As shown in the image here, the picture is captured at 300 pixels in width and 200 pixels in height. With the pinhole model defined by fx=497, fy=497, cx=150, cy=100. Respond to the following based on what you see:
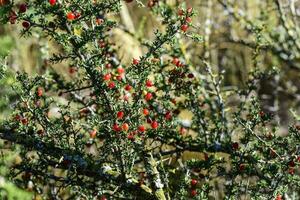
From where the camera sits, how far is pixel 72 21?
9.43 ft

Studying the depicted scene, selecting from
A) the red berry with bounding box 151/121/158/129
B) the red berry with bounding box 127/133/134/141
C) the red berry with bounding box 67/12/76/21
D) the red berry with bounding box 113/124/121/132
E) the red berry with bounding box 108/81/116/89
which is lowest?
the red berry with bounding box 127/133/134/141

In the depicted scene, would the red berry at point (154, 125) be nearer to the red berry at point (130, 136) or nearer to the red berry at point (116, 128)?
the red berry at point (130, 136)

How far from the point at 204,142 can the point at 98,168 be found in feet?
3.05

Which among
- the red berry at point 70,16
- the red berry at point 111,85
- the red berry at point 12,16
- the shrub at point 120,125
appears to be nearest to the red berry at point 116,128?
the shrub at point 120,125

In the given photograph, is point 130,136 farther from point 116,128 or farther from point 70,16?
point 70,16

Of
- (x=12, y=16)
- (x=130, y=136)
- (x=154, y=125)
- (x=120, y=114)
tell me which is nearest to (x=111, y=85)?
(x=120, y=114)

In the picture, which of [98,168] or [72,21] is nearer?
[72,21]

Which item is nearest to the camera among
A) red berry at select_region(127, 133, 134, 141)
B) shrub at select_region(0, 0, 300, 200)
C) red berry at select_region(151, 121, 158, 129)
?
shrub at select_region(0, 0, 300, 200)

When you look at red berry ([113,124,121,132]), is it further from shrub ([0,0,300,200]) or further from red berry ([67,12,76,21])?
red berry ([67,12,76,21])

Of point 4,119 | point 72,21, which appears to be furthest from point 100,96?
point 4,119

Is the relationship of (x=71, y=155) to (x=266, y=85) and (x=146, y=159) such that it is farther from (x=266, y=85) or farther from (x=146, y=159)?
(x=266, y=85)

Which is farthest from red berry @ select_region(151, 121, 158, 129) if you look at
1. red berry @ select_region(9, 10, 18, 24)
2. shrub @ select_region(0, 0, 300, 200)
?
red berry @ select_region(9, 10, 18, 24)

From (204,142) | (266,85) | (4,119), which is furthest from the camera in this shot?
(266,85)

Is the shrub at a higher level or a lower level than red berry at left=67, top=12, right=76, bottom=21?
lower
